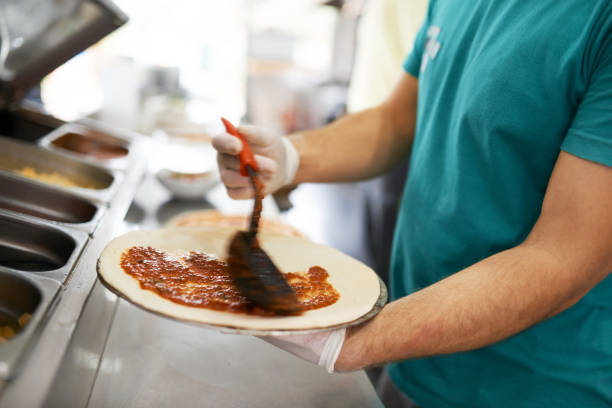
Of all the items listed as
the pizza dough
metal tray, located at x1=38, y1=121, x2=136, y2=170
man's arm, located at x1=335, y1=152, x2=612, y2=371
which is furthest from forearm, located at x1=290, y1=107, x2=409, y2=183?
metal tray, located at x1=38, y1=121, x2=136, y2=170

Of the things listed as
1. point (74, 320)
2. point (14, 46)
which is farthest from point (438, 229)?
point (14, 46)

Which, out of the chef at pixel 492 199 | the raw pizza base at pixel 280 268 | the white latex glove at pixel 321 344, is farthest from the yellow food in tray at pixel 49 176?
the white latex glove at pixel 321 344

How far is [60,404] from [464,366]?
3.87 ft

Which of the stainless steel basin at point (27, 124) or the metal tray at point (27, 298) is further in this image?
the stainless steel basin at point (27, 124)

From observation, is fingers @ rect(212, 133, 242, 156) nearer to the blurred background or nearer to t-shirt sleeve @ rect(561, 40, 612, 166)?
t-shirt sleeve @ rect(561, 40, 612, 166)

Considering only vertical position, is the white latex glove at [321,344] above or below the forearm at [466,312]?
below

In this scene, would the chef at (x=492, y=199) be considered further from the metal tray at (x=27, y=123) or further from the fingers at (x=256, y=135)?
the metal tray at (x=27, y=123)

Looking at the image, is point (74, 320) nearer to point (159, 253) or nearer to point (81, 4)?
point (159, 253)

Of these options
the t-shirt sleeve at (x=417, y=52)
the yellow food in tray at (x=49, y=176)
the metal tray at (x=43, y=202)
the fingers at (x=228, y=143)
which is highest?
the t-shirt sleeve at (x=417, y=52)

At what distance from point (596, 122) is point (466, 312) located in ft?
1.72

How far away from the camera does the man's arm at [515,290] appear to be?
1.10m

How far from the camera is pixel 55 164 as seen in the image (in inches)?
82.5

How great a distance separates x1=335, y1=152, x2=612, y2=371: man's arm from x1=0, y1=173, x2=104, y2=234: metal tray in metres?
1.07

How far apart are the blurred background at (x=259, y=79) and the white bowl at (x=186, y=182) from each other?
14cm
